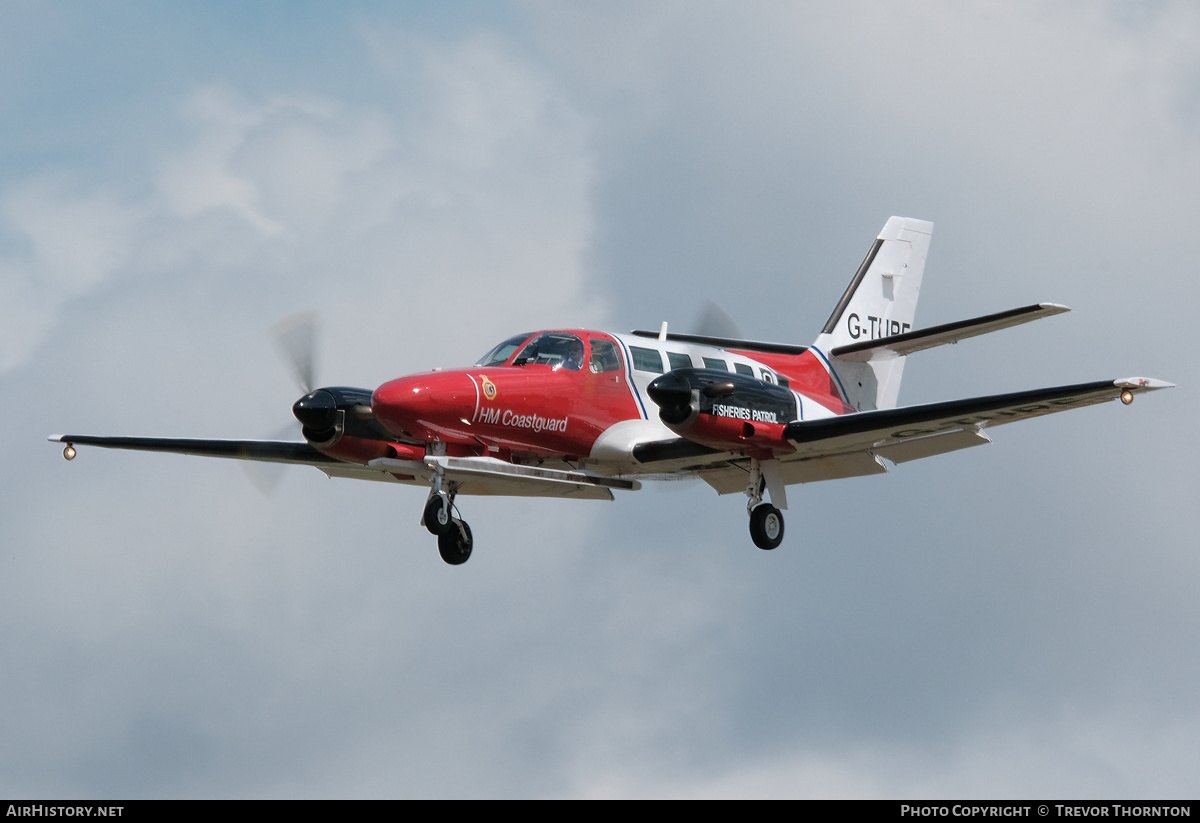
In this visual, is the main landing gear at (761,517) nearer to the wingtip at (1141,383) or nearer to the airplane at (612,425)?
the airplane at (612,425)

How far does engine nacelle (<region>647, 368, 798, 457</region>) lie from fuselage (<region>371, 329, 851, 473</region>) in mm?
18

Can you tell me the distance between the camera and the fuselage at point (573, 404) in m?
17.8

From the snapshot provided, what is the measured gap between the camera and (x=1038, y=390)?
1708 cm

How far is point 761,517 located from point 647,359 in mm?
2496

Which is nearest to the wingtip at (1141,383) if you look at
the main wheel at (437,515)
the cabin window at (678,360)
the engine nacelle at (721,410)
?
the engine nacelle at (721,410)

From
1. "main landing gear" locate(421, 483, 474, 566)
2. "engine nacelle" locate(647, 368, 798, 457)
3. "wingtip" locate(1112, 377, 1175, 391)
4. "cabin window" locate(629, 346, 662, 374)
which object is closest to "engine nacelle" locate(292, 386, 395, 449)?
"main landing gear" locate(421, 483, 474, 566)

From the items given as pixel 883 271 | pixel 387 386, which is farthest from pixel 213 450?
pixel 883 271

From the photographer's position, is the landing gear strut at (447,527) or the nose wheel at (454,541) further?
the nose wheel at (454,541)

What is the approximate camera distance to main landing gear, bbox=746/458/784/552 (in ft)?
63.4

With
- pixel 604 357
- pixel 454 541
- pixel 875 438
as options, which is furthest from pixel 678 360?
pixel 454 541

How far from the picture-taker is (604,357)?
19297 millimetres

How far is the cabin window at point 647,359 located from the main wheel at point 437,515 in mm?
3086

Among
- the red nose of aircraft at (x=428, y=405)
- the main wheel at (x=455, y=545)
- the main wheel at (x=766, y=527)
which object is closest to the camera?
the red nose of aircraft at (x=428, y=405)

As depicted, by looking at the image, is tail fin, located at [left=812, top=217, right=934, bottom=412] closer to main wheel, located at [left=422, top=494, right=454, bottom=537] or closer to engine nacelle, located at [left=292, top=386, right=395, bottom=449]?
main wheel, located at [left=422, top=494, right=454, bottom=537]
